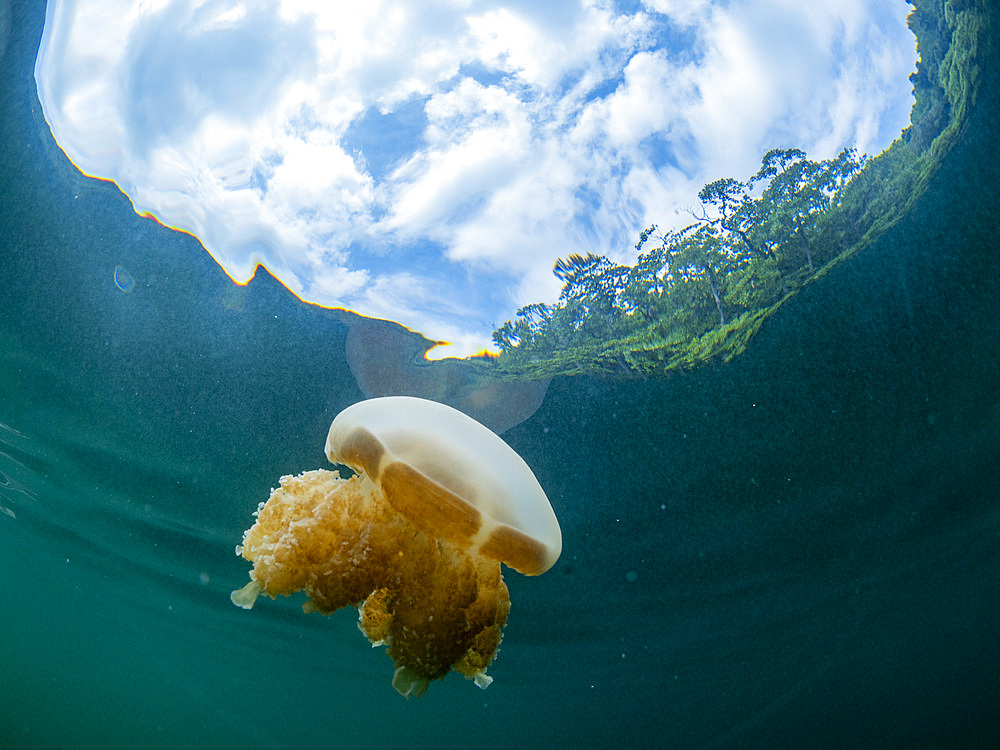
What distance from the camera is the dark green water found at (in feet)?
17.6

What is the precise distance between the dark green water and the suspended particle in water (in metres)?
0.07

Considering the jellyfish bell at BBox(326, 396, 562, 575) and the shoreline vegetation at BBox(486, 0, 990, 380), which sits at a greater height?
the shoreline vegetation at BBox(486, 0, 990, 380)

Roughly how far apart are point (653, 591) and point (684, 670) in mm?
8188

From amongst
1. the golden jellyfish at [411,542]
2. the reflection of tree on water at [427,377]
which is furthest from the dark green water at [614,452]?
the golden jellyfish at [411,542]

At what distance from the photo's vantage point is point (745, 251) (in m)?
4.77

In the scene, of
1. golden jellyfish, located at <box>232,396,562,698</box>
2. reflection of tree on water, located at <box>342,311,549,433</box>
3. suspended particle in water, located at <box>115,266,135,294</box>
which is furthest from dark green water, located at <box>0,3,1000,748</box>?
golden jellyfish, located at <box>232,396,562,698</box>

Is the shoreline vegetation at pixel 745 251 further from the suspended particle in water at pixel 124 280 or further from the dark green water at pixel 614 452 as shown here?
the suspended particle in water at pixel 124 280

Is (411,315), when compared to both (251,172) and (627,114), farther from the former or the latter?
(627,114)

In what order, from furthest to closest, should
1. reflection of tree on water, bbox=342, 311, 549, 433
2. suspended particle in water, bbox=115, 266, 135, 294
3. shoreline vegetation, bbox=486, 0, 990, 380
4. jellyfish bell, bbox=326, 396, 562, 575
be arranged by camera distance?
1. suspended particle in water, bbox=115, 266, 135, 294
2. reflection of tree on water, bbox=342, 311, 549, 433
3. shoreline vegetation, bbox=486, 0, 990, 380
4. jellyfish bell, bbox=326, 396, 562, 575

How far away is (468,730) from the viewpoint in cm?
3266

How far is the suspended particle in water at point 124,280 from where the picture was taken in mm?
5516

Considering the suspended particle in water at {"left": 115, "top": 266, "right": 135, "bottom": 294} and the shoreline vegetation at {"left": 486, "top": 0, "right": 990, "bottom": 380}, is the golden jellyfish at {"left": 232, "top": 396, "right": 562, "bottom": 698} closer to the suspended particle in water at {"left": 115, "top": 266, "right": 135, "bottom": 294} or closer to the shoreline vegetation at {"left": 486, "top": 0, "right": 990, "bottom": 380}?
the shoreline vegetation at {"left": 486, "top": 0, "right": 990, "bottom": 380}

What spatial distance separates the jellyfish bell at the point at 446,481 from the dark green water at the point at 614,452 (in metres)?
3.58

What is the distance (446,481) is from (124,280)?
5308 millimetres
